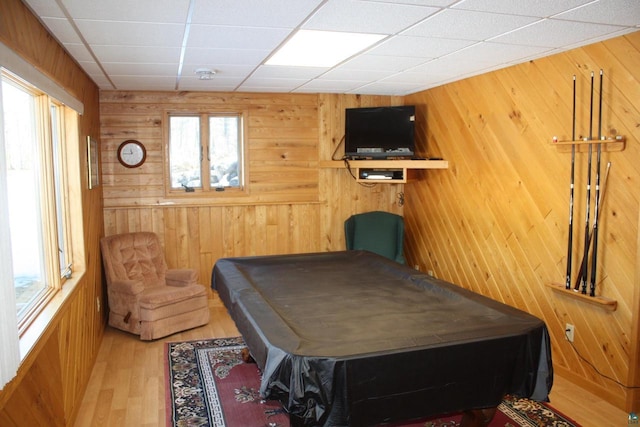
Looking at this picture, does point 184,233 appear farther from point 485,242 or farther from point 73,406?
point 485,242

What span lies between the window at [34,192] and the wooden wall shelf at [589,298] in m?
3.45

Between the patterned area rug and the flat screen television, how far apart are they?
2654mm

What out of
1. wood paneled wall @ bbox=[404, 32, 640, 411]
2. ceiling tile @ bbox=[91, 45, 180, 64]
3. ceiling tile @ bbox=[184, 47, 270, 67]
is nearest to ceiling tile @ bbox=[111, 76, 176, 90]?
ceiling tile @ bbox=[91, 45, 180, 64]

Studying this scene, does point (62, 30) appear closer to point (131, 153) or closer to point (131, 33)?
point (131, 33)

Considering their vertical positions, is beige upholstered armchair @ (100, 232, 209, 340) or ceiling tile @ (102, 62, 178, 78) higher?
ceiling tile @ (102, 62, 178, 78)

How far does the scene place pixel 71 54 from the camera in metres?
3.76

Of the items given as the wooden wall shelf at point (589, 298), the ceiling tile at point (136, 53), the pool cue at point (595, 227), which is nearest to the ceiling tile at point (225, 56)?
the ceiling tile at point (136, 53)

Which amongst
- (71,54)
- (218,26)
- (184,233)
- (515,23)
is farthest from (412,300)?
(184,233)

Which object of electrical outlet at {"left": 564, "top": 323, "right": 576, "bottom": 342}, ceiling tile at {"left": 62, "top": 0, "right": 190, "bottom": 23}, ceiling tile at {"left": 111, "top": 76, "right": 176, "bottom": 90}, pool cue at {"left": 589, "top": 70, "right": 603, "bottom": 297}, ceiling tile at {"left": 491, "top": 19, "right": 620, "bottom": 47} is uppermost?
ceiling tile at {"left": 491, "top": 19, "right": 620, "bottom": 47}

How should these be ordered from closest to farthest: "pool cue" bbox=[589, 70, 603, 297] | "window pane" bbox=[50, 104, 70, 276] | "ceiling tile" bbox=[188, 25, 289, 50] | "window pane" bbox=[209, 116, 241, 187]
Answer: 1. "ceiling tile" bbox=[188, 25, 289, 50]
2. "pool cue" bbox=[589, 70, 603, 297]
3. "window pane" bbox=[50, 104, 70, 276]
4. "window pane" bbox=[209, 116, 241, 187]

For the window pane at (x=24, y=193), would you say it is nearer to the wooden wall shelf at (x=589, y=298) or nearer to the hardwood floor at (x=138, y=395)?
the hardwood floor at (x=138, y=395)

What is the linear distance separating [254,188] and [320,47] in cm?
266

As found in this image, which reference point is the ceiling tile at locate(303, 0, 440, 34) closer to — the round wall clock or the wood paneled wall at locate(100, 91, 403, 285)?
the wood paneled wall at locate(100, 91, 403, 285)

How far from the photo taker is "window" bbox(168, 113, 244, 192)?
233 inches
